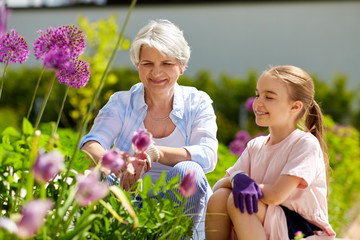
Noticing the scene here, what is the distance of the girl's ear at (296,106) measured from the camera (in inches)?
86.3

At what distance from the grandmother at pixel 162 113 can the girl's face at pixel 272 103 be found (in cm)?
35

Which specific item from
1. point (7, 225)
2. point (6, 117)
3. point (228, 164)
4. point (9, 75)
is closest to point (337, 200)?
point (228, 164)

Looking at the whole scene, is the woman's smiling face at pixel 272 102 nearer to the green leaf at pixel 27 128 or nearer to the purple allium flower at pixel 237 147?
the green leaf at pixel 27 128

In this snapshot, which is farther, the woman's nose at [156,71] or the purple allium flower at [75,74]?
the woman's nose at [156,71]

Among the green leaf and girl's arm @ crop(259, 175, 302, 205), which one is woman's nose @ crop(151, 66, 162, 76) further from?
the green leaf

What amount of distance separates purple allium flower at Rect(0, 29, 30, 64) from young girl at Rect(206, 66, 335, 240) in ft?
3.03

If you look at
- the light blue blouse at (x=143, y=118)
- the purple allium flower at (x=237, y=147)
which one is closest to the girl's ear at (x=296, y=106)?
the light blue blouse at (x=143, y=118)

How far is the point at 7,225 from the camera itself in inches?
39.8

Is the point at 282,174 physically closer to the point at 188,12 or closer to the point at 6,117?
the point at 6,117

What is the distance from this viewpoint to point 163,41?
2.40 m

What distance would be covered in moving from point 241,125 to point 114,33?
3.29 m

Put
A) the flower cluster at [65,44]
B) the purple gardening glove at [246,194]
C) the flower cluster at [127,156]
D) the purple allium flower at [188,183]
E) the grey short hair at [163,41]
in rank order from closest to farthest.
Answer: the flower cluster at [127,156] → the purple allium flower at [188,183] → the flower cluster at [65,44] → the purple gardening glove at [246,194] → the grey short hair at [163,41]

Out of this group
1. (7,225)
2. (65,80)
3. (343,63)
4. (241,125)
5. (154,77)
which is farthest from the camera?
(343,63)

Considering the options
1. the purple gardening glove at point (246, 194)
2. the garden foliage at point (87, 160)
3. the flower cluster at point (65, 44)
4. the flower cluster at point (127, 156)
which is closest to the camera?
the flower cluster at point (127, 156)
